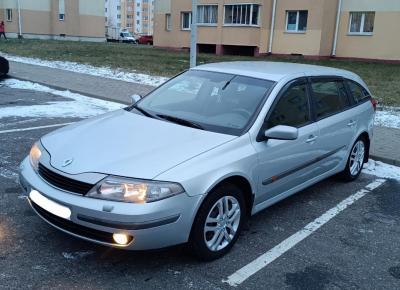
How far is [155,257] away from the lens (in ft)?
11.8

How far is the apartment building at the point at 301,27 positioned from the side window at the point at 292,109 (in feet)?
70.2

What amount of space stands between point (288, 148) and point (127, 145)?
1.55m

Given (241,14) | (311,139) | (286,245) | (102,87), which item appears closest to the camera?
(286,245)

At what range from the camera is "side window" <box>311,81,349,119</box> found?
4887 mm

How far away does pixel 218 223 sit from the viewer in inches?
143

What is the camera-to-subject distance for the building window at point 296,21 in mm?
25766

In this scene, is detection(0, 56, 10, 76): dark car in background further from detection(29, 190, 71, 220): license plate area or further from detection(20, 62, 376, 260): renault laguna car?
detection(29, 190, 71, 220): license plate area

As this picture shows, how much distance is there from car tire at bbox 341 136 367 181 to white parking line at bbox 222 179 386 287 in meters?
0.31

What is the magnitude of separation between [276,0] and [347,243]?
24.5 metres

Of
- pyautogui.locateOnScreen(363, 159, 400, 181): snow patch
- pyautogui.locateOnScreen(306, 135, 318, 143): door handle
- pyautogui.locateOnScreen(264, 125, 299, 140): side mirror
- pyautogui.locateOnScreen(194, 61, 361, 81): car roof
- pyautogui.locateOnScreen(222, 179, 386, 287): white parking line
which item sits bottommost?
pyautogui.locateOnScreen(363, 159, 400, 181): snow patch

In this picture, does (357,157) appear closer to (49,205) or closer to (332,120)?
(332,120)

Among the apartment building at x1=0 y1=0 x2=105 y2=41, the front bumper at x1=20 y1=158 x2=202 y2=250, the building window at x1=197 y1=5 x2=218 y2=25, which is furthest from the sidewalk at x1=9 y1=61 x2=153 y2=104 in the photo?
the apartment building at x1=0 y1=0 x2=105 y2=41

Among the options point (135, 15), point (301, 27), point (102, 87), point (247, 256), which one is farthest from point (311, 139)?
point (135, 15)

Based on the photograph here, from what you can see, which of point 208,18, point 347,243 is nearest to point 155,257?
point 347,243
